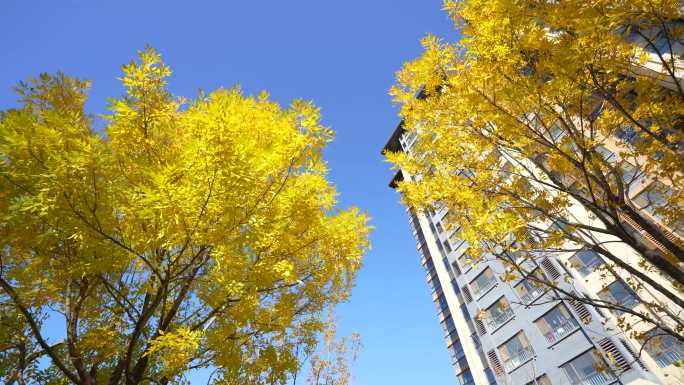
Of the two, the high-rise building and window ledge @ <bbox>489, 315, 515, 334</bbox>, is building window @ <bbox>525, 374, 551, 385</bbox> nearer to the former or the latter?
the high-rise building

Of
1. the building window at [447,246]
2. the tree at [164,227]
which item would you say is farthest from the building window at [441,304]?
the tree at [164,227]

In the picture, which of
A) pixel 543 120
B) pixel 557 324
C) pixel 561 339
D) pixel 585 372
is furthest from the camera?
pixel 557 324

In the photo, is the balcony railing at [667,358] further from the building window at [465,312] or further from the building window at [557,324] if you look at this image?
the building window at [465,312]

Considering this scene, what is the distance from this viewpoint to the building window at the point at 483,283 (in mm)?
22305

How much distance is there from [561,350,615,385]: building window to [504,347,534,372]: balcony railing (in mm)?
1940

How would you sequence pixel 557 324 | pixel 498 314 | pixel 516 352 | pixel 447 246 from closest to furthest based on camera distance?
pixel 557 324 → pixel 516 352 → pixel 498 314 → pixel 447 246

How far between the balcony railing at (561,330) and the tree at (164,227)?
17.2 metres

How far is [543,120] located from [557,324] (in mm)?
17771

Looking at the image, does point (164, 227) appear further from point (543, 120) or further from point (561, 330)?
point (561, 330)

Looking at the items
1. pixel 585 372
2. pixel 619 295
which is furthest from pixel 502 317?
pixel 619 295

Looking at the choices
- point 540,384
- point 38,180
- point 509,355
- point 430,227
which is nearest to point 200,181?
point 38,180

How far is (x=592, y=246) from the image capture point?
434 cm

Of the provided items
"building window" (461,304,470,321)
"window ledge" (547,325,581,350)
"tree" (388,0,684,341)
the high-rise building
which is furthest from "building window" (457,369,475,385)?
"tree" (388,0,684,341)

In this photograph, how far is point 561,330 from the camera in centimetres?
1750
